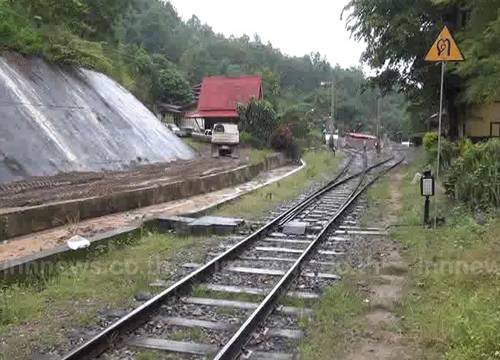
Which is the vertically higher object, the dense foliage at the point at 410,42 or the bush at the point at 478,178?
the dense foliage at the point at 410,42

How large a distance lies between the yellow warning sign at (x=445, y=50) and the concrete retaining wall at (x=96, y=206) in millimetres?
7181

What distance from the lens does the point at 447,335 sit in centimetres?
477

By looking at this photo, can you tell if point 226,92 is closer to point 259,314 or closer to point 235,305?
point 235,305

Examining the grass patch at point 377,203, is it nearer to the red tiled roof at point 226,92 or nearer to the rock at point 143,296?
the rock at point 143,296

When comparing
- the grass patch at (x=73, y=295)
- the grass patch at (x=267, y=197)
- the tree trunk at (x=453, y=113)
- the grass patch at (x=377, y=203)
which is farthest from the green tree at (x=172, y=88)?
the grass patch at (x=73, y=295)

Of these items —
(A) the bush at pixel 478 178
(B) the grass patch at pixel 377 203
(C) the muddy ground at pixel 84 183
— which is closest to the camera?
(A) the bush at pixel 478 178

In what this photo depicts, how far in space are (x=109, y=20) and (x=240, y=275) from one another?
102 feet

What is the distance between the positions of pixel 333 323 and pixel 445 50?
596 centimetres

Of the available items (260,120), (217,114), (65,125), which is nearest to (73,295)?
(65,125)

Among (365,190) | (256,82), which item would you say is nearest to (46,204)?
(365,190)

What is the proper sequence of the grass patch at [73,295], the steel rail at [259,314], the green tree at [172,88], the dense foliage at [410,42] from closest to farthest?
the steel rail at [259,314] → the grass patch at [73,295] → the dense foliage at [410,42] → the green tree at [172,88]

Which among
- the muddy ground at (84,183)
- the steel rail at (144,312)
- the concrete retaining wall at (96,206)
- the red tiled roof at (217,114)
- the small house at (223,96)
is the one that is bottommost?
the steel rail at (144,312)

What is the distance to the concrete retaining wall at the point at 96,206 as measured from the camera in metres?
8.85

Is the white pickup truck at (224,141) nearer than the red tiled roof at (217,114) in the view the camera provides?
Yes
